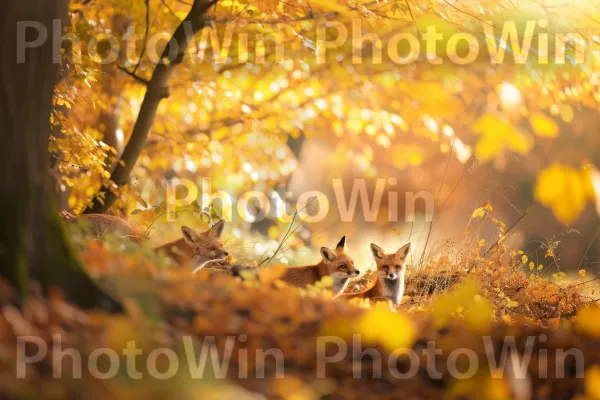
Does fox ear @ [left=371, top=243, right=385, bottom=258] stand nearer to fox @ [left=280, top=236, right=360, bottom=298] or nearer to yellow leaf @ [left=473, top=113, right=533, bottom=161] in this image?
fox @ [left=280, top=236, right=360, bottom=298]

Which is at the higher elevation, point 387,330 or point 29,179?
point 29,179

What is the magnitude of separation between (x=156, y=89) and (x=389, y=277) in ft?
15.1

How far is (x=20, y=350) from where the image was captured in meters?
3.29

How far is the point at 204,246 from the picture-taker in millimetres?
8133

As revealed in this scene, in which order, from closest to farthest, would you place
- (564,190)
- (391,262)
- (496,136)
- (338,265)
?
(496,136) < (564,190) < (338,265) < (391,262)

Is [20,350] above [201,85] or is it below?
below

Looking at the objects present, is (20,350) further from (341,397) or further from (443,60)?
(443,60)

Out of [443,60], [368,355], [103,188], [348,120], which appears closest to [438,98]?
[443,60]

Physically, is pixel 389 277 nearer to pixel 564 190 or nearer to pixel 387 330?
pixel 387 330

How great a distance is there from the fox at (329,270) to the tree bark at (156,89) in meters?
3.01

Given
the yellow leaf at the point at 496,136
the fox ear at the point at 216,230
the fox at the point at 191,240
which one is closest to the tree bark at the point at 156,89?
the fox at the point at 191,240

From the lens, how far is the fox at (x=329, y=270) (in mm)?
8000

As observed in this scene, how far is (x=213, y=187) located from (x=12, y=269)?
33.6 feet

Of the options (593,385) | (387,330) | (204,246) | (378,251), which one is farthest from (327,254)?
(593,385)
